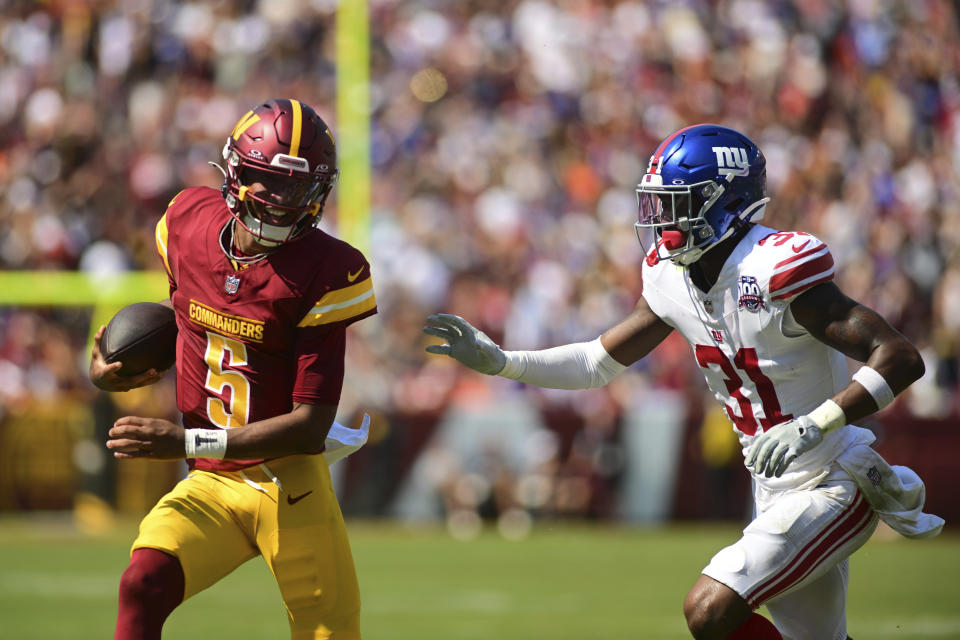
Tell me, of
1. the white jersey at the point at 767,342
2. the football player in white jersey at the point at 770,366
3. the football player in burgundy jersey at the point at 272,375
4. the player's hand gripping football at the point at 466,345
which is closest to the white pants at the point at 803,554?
the football player in white jersey at the point at 770,366

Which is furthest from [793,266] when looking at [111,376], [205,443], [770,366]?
[111,376]

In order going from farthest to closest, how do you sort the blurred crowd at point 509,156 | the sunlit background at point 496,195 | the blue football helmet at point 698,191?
the blurred crowd at point 509,156
the sunlit background at point 496,195
the blue football helmet at point 698,191

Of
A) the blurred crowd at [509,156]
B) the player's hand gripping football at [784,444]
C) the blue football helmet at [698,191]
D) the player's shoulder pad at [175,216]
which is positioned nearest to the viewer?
the player's hand gripping football at [784,444]

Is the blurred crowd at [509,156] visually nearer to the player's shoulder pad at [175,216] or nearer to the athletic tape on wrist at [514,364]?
the athletic tape on wrist at [514,364]

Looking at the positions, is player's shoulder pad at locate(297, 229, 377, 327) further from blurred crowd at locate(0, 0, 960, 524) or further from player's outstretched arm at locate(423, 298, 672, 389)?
blurred crowd at locate(0, 0, 960, 524)

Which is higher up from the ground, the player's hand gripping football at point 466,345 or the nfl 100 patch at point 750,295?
the nfl 100 patch at point 750,295

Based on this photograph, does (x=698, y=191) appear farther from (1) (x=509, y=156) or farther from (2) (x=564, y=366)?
(1) (x=509, y=156)

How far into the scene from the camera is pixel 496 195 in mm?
14172

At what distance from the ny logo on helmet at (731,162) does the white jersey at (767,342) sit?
20 cm

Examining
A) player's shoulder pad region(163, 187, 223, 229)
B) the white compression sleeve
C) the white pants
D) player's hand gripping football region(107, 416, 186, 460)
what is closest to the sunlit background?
the white compression sleeve

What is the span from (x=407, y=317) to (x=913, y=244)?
472 cm

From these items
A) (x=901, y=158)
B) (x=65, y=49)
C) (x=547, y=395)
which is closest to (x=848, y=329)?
(x=547, y=395)

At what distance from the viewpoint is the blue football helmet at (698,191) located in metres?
4.16

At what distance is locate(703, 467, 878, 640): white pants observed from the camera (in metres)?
3.90
